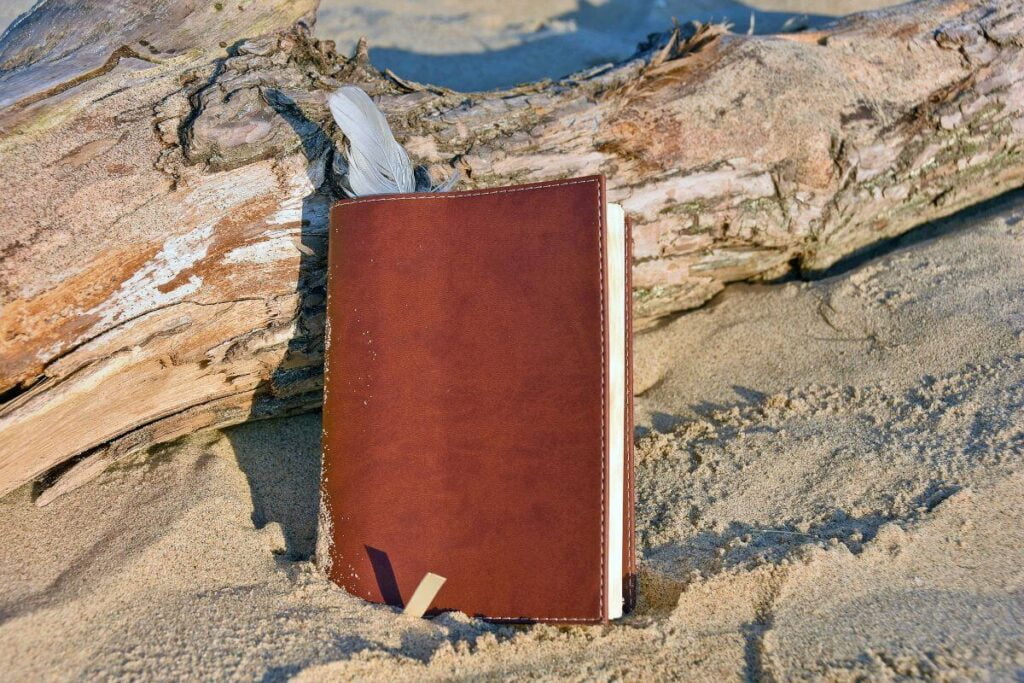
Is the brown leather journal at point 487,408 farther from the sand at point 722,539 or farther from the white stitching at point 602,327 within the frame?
the sand at point 722,539

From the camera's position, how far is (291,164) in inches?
80.2

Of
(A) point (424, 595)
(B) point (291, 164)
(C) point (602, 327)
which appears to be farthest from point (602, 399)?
(B) point (291, 164)

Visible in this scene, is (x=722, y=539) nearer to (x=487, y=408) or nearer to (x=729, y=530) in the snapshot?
(x=729, y=530)

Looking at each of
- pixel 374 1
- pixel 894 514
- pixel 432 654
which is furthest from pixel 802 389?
pixel 374 1

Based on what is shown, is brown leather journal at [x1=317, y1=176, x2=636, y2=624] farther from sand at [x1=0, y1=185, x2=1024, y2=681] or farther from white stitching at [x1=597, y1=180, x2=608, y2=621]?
sand at [x1=0, y1=185, x2=1024, y2=681]

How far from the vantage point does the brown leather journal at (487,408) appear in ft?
5.45

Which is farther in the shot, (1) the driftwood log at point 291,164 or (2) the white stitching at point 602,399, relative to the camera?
(1) the driftwood log at point 291,164

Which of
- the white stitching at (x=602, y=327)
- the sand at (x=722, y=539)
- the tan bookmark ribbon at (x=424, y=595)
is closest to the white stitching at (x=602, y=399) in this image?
the white stitching at (x=602, y=327)

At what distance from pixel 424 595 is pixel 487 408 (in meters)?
0.41

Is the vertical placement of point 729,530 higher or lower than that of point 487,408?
lower

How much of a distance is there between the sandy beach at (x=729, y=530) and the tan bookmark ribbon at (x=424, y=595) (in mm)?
37

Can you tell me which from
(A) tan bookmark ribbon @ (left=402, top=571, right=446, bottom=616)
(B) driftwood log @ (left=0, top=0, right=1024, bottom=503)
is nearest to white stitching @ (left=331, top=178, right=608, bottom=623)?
(A) tan bookmark ribbon @ (left=402, top=571, right=446, bottom=616)

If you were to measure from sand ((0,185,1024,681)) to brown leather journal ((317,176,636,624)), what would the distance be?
103 millimetres

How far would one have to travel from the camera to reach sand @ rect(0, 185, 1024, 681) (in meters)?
1.51
